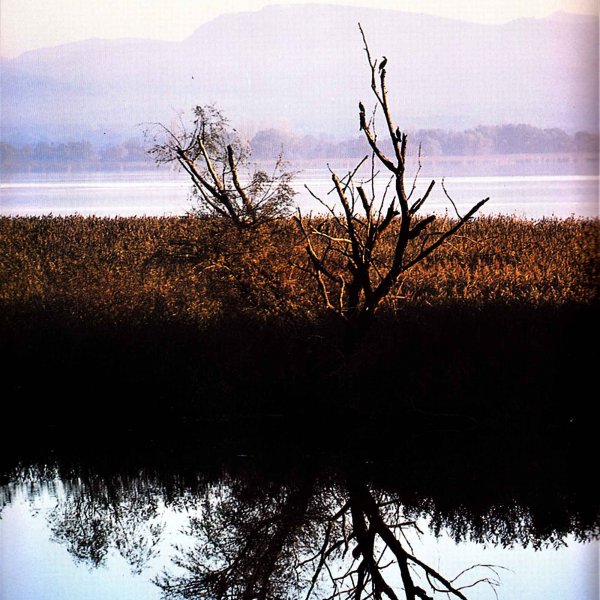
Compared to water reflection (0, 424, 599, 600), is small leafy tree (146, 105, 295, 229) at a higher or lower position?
higher

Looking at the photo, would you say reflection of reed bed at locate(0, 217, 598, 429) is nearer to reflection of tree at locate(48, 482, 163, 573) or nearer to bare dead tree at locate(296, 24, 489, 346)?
bare dead tree at locate(296, 24, 489, 346)

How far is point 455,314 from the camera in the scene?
10289 millimetres

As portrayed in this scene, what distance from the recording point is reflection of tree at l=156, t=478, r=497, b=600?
21.1 feet

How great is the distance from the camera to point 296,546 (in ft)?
→ 23.2

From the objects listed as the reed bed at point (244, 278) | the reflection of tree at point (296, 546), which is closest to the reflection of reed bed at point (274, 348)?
the reed bed at point (244, 278)

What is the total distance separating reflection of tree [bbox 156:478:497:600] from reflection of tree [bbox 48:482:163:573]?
0.30 m

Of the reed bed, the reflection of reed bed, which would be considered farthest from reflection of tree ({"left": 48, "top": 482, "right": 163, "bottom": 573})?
the reed bed

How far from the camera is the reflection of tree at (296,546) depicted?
643cm

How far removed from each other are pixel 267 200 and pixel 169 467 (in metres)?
2.73

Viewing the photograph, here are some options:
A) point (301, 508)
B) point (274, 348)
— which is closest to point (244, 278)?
point (274, 348)

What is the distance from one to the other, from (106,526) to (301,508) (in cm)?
134

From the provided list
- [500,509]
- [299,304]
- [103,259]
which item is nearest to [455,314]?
[299,304]

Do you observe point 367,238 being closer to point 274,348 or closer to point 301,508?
point 274,348

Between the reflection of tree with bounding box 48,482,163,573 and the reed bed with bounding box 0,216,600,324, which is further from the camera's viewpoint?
the reed bed with bounding box 0,216,600,324
